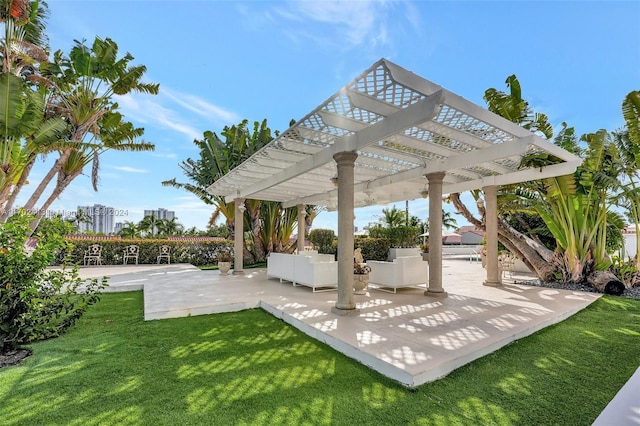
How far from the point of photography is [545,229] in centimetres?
1274

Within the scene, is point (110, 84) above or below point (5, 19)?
below

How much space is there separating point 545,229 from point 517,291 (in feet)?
17.3

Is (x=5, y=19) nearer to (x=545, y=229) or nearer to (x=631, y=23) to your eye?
(x=631, y=23)

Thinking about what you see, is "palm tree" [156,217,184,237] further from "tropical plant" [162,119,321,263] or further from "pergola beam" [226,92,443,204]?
"pergola beam" [226,92,443,204]

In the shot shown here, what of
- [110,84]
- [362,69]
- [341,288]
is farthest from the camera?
[110,84]

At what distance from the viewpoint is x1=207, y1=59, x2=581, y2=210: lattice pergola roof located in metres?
4.59

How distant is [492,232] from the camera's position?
9.82 meters

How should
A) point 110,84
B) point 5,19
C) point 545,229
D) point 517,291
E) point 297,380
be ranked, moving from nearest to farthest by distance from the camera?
point 297,380 < point 517,291 < point 5,19 < point 110,84 < point 545,229

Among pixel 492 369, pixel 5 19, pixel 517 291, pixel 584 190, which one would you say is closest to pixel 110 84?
pixel 5 19

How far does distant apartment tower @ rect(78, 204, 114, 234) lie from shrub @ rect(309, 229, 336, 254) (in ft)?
138

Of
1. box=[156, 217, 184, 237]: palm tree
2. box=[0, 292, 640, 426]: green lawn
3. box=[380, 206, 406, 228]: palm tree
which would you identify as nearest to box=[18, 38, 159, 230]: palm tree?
box=[0, 292, 640, 426]: green lawn

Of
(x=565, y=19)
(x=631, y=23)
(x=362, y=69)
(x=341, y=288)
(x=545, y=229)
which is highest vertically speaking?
(x=565, y=19)

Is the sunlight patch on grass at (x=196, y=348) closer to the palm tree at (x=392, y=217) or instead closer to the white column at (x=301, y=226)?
the white column at (x=301, y=226)

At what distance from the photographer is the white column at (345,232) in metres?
6.36
